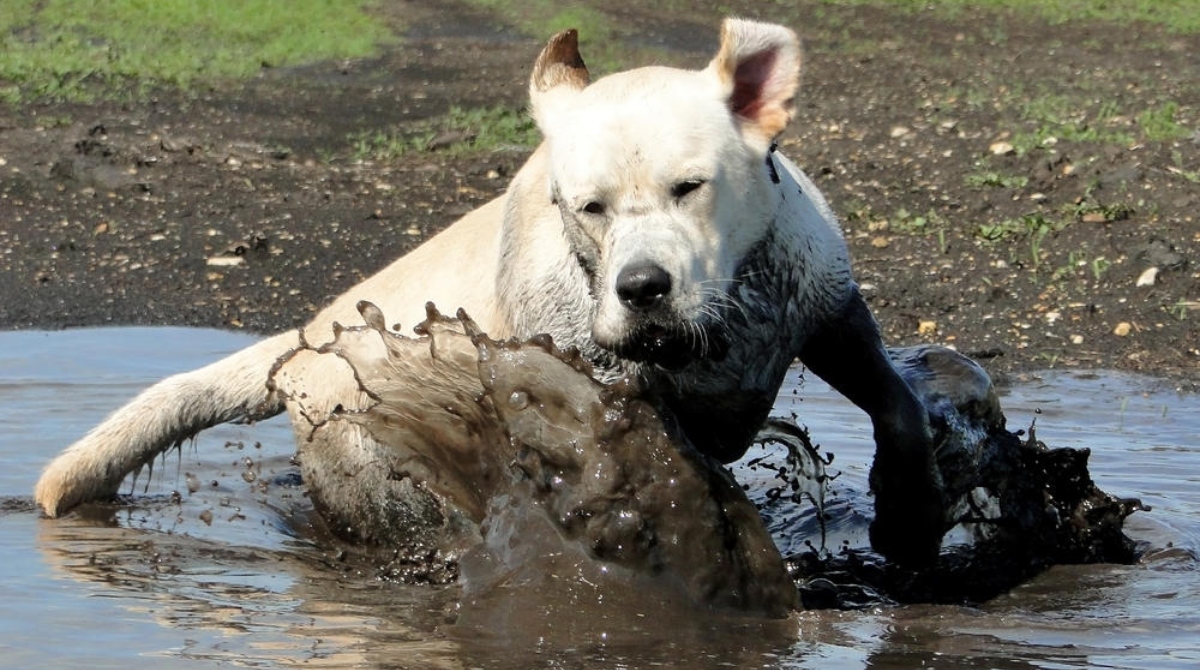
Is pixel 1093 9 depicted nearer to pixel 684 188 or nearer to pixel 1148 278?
pixel 1148 278

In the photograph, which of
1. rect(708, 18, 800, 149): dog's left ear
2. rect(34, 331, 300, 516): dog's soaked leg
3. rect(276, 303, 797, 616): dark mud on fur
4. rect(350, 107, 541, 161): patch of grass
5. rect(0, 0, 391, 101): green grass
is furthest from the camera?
rect(0, 0, 391, 101): green grass

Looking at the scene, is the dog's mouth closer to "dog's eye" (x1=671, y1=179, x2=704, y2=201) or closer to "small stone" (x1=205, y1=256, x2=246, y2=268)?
"dog's eye" (x1=671, y1=179, x2=704, y2=201)

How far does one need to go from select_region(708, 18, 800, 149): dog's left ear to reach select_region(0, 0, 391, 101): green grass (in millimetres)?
10726

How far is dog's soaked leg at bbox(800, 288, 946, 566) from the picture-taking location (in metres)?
5.70

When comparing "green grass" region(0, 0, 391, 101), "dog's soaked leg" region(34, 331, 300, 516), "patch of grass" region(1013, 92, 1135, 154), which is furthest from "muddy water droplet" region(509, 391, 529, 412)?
"green grass" region(0, 0, 391, 101)

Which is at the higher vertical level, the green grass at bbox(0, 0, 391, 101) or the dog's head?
the green grass at bbox(0, 0, 391, 101)

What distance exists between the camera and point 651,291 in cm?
452

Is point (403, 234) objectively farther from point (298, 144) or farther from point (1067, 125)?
point (1067, 125)

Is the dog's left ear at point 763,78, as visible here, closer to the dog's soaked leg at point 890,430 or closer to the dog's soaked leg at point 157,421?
the dog's soaked leg at point 890,430

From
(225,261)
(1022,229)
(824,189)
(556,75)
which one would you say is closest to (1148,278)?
(1022,229)

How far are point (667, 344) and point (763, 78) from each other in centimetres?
90

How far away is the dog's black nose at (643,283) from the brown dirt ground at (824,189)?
4.89m

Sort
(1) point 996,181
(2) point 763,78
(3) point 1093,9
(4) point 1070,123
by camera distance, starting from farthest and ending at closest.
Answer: (3) point 1093,9, (4) point 1070,123, (1) point 996,181, (2) point 763,78

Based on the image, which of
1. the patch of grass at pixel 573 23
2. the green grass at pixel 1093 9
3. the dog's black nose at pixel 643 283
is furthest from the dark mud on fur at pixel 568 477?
the green grass at pixel 1093 9
